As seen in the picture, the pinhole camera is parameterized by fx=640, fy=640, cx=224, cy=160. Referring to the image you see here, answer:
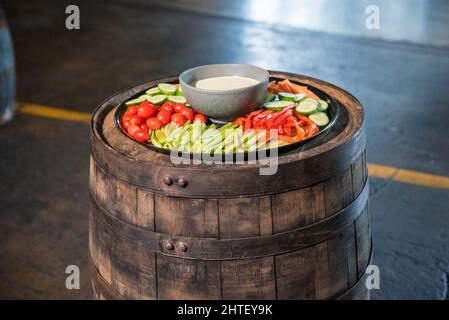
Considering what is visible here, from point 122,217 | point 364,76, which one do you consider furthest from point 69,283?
point 364,76

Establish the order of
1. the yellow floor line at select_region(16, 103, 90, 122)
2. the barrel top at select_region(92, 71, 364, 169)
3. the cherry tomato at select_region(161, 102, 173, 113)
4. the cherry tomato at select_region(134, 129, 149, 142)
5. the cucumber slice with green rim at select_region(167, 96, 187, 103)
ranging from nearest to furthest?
the barrel top at select_region(92, 71, 364, 169) < the cherry tomato at select_region(134, 129, 149, 142) < the cherry tomato at select_region(161, 102, 173, 113) < the cucumber slice with green rim at select_region(167, 96, 187, 103) < the yellow floor line at select_region(16, 103, 90, 122)

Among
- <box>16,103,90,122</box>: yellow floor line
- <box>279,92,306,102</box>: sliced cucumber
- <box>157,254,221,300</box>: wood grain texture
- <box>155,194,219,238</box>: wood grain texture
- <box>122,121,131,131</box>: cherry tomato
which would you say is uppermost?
<box>279,92,306,102</box>: sliced cucumber

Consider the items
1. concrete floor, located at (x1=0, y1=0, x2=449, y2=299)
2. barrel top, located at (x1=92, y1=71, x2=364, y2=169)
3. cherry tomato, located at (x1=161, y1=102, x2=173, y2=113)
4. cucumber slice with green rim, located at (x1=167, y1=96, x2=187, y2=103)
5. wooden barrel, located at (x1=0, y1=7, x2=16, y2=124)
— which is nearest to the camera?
barrel top, located at (x1=92, y1=71, x2=364, y2=169)

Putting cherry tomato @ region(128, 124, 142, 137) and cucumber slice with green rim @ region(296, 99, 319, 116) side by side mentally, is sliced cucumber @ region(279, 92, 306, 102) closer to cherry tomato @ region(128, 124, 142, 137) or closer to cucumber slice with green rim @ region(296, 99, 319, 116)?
cucumber slice with green rim @ region(296, 99, 319, 116)

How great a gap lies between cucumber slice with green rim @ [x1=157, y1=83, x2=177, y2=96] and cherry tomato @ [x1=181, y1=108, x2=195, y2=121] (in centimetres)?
22

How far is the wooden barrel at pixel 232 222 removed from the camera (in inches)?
86.7

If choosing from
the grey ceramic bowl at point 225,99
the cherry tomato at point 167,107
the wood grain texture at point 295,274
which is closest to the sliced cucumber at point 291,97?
the grey ceramic bowl at point 225,99

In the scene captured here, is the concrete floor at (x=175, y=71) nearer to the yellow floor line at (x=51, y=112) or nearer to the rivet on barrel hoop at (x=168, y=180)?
the yellow floor line at (x=51, y=112)

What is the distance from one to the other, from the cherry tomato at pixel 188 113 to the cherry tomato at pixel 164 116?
2.4 inches

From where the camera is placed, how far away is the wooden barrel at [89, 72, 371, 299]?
2.20m

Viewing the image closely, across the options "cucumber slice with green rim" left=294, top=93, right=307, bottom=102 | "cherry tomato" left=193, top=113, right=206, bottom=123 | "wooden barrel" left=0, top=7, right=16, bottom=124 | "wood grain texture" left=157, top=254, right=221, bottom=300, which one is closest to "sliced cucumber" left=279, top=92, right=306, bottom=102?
"cucumber slice with green rim" left=294, top=93, right=307, bottom=102

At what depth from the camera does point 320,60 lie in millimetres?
7484

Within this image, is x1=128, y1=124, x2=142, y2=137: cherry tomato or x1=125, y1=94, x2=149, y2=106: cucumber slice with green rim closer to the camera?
x1=128, y1=124, x2=142, y2=137: cherry tomato
